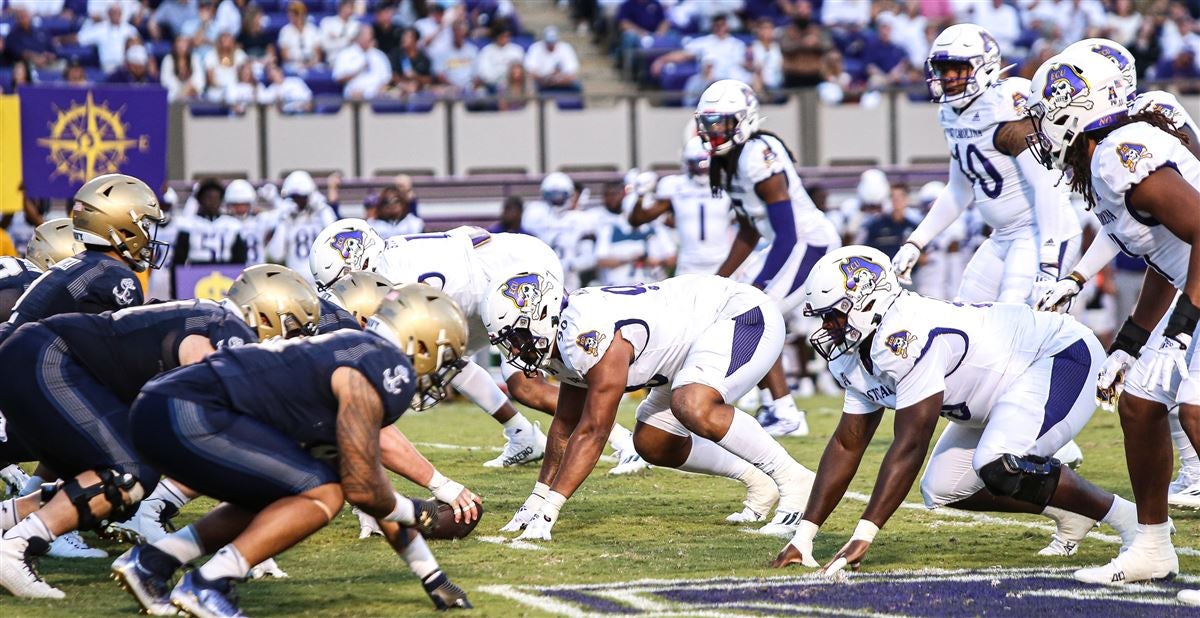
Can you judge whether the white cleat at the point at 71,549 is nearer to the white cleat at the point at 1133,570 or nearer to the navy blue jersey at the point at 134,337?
the navy blue jersey at the point at 134,337

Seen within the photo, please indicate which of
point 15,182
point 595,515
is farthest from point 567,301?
point 15,182

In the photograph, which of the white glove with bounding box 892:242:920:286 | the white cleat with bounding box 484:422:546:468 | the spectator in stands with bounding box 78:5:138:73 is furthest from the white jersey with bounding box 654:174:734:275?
the spectator in stands with bounding box 78:5:138:73

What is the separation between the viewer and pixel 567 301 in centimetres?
664

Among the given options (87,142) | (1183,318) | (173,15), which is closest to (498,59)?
(173,15)

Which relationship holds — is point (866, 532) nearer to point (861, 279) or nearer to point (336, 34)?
point (861, 279)

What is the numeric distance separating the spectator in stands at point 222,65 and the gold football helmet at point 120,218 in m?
9.08

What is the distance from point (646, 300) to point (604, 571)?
4.44ft

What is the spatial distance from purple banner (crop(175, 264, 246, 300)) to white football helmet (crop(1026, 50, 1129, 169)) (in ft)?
28.1

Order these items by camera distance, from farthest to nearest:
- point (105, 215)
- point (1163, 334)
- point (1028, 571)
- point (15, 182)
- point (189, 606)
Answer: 1. point (15, 182)
2. point (105, 215)
3. point (1028, 571)
4. point (1163, 334)
5. point (189, 606)

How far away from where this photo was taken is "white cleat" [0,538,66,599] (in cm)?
541

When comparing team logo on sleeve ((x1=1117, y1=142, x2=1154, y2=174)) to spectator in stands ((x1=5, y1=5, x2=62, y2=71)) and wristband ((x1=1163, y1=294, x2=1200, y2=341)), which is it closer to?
wristband ((x1=1163, y1=294, x2=1200, y2=341))

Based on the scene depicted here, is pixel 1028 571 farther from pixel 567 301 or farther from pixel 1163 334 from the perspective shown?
pixel 567 301

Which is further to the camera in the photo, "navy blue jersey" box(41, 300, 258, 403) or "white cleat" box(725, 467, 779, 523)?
"white cleat" box(725, 467, 779, 523)

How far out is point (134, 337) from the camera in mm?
5582
